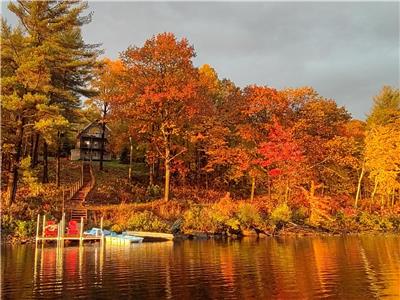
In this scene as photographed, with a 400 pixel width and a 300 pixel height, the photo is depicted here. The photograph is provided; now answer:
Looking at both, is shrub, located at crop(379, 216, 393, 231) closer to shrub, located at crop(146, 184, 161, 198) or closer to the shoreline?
the shoreline

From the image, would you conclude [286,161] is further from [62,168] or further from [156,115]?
[62,168]

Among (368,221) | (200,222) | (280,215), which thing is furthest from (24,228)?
(368,221)

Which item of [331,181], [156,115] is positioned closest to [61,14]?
[156,115]

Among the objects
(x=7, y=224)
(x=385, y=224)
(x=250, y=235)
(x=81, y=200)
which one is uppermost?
(x=81, y=200)

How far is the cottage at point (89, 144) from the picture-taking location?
253ft

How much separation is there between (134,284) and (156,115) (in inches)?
1154

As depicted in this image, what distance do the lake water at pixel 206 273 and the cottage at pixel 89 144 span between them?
4844 centimetres

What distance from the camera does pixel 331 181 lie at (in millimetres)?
52469

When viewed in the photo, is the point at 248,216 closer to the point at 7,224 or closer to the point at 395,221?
the point at 395,221

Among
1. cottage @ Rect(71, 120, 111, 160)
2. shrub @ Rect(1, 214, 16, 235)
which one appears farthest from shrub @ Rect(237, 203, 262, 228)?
cottage @ Rect(71, 120, 111, 160)

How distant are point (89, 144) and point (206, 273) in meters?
64.3

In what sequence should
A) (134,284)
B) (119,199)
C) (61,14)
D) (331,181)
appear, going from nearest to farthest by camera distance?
1. (134,284)
2. (61,14)
3. (119,199)
4. (331,181)

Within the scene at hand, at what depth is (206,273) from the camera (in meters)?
18.9

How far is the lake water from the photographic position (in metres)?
14.7
